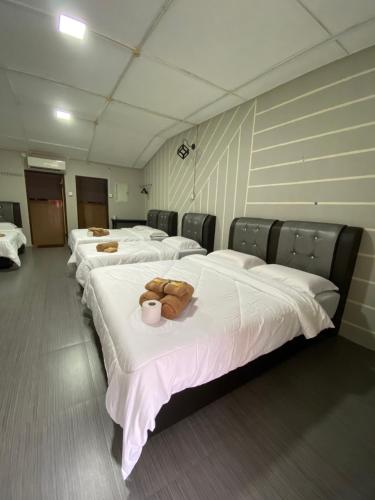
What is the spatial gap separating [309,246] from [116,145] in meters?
4.85

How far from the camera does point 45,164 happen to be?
5.36 metres

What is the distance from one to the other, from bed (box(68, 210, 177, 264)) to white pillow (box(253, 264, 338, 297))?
2785 mm

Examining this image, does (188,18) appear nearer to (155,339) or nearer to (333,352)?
(155,339)

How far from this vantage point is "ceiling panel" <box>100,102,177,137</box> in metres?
3.46

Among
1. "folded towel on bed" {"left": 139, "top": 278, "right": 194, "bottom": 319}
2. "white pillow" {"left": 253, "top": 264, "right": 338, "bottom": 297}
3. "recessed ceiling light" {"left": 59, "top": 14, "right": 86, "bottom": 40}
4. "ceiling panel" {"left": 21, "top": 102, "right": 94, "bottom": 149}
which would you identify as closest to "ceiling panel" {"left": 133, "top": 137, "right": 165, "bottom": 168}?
"ceiling panel" {"left": 21, "top": 102, "right": 94, "bottom": 149}

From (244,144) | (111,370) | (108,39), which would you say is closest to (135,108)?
(108,39)

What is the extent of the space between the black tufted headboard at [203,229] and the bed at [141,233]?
2.66ft

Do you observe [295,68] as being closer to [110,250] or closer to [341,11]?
[341,11]

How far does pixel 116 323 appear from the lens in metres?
1.26

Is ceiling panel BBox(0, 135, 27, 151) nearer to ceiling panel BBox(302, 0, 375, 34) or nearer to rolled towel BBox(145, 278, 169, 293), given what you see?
rolled towel BBox(145, 278, 169, 293)

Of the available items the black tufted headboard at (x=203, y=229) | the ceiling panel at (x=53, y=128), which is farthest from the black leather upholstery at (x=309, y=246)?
the ceiling panel at (x=53, y=128)

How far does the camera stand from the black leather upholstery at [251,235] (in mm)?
2648

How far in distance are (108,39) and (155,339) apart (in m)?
2.72

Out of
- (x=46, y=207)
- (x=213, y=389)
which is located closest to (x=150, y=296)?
(x=213, y=389)
